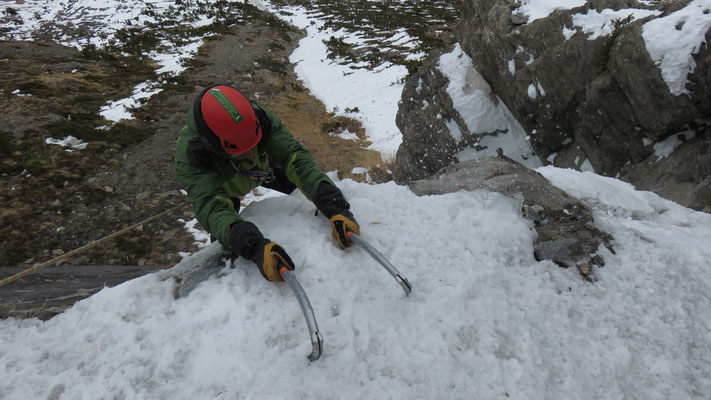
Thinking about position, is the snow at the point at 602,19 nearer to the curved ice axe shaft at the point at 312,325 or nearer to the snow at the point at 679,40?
the snow at the point at 679,40

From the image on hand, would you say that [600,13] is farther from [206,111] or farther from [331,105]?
[331,105]

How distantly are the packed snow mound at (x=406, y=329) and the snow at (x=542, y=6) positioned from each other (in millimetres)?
4939

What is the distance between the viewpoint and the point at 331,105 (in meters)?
16.3

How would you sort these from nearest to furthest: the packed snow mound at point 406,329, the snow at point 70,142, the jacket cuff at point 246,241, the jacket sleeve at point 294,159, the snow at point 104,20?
the packed snow mound at point 406,329, the jacket cuff at point 246,241, the jacket sleeve at point 294,159, the snow at point 70,142, the snow at point 104,20

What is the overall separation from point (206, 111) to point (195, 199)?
80 cm

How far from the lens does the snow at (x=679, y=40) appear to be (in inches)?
170

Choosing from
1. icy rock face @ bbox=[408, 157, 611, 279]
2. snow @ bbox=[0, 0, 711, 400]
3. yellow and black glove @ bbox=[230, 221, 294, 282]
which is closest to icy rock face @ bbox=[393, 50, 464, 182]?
icy rock face @ bbox=[408, 157, 611, 279]

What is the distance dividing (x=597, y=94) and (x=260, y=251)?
585 cm

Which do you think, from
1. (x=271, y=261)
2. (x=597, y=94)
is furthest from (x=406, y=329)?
(x=597, y=94)

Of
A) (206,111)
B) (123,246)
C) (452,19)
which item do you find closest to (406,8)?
(452,19)

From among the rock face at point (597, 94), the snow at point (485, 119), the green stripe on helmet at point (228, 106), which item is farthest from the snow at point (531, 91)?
the green stripe on helmet at point (228, 106)

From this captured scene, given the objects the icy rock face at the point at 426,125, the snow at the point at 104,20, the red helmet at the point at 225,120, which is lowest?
the snow at the point at 104,20

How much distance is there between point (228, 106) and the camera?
2.88 metres

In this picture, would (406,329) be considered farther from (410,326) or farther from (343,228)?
(343,228)
